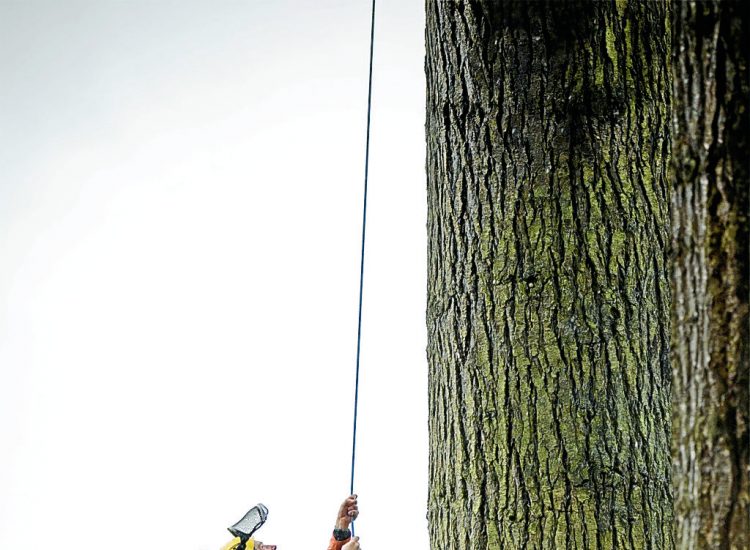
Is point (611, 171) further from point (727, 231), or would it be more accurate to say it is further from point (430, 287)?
point (727, 231)

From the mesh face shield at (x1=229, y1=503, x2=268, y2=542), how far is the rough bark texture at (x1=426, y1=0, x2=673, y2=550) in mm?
1930

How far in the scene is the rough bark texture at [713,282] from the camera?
1.12 m

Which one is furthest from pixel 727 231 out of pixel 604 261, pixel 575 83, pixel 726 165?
pixel 575 83

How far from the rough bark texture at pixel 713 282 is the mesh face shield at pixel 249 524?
2986 millimetres

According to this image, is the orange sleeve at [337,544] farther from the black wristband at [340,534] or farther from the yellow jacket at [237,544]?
the yellow jacket at [237,544]

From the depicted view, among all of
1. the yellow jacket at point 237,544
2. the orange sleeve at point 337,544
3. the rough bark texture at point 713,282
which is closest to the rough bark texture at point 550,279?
the rough bark texture at point 713,282

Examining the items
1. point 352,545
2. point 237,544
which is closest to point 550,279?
point 352,545

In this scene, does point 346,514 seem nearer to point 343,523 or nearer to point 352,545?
point 343,523

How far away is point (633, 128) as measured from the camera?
2.10 metres

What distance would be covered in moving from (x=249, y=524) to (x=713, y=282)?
3174 millimetres

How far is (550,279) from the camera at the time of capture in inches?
79.5

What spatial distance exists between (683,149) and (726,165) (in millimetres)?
58

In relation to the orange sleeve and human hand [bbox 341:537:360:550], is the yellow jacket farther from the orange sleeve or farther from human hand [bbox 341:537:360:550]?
human hand [bbox 341:537:360:550]

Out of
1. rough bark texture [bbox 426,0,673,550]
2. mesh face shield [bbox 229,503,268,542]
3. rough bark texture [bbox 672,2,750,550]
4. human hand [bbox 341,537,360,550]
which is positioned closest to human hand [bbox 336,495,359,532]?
human hand [bbox 341,537,360,550]
